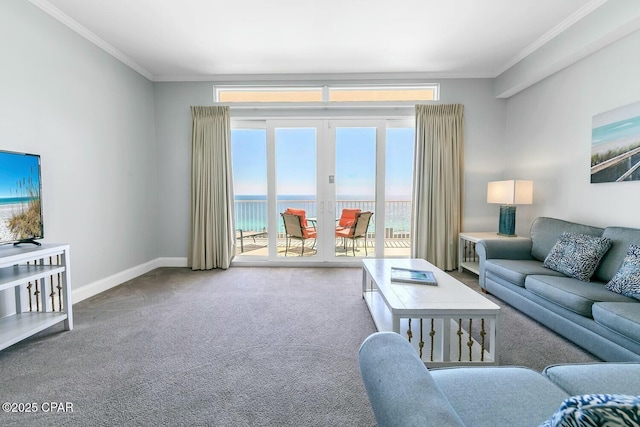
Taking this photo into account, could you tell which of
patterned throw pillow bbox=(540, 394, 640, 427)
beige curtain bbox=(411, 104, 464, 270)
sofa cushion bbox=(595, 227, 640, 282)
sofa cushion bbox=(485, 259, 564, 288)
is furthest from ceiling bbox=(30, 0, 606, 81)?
patterned throw pillow bbox=(540, 394, 640, 427)

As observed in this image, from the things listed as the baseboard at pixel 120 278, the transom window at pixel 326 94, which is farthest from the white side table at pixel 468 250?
the baseboard at pixel 120 278

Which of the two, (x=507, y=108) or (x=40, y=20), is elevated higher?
(x=40, y=20)

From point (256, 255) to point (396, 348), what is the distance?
405cm

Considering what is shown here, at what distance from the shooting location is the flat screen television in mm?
2246

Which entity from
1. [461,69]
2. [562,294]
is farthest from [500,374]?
[461,69]

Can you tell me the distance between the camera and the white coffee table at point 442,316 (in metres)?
1.87

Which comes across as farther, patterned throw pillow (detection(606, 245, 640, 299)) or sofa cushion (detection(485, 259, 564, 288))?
sofa cushion (detection(485, 259, 564, 288))

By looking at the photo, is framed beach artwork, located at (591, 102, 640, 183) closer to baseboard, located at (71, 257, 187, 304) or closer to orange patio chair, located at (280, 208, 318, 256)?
orange patio chair, located at (280, 208, 318, 256)

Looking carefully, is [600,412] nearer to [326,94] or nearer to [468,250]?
[468,250]

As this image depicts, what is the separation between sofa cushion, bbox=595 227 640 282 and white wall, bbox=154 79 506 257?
206 cm

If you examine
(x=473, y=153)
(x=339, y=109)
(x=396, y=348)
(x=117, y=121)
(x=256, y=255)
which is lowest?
(x=256, y=255)

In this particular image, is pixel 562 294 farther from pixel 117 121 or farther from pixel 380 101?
pixel 117 121

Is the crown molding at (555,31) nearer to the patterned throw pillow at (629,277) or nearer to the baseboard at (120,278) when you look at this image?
the patterned throw pillow at (629,277)

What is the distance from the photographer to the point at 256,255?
4.88 meters
